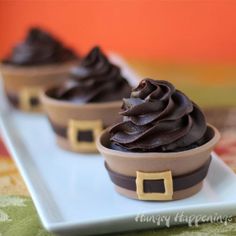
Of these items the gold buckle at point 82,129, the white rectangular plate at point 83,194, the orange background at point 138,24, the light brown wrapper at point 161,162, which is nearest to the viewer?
Answer: the white rectangular plate at point 83,194

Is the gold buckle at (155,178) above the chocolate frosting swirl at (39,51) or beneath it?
above

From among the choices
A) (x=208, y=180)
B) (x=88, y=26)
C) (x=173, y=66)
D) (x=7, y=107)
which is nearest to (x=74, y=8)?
(x=88, y=26)

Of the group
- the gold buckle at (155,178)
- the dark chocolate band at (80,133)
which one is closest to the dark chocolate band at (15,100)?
the dark chocolate band at (80,133)

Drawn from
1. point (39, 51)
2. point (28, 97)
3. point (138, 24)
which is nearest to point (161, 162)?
point (28, 97)

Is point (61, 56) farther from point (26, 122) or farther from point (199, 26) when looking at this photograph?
point (199, 26)

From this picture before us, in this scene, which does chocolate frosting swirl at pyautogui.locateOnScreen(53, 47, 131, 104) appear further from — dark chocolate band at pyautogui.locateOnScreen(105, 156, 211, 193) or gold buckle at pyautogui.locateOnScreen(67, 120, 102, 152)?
dark chocolate band at pyautogui.locateOnScreen(105, 156, 211, 193)

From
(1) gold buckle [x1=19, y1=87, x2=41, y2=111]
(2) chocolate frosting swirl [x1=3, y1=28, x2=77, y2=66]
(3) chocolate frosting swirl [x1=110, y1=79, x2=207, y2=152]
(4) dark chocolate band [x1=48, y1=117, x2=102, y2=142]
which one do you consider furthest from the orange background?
(3) chocolate frosting swirl [x1=110, y1=79, x2=207, y2=152]

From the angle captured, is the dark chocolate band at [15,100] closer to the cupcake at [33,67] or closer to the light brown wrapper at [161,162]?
the cupcake at [33,67]
